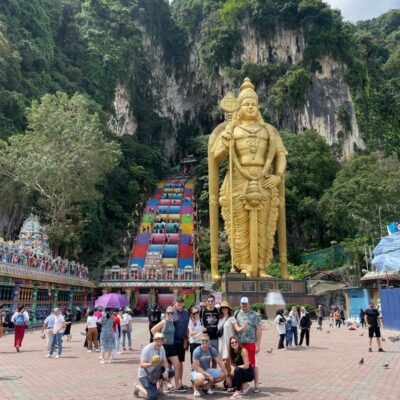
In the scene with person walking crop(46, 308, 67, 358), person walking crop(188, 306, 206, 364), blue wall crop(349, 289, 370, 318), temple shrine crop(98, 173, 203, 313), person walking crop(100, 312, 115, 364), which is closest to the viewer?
person walking crop(188, 306, 206, 364)

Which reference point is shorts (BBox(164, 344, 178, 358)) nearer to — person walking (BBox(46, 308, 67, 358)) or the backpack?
person walking (BBox(46, 308, 67, 358))

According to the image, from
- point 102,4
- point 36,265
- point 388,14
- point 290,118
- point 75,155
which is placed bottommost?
point 36,265

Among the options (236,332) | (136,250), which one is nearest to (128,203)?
(136,250)

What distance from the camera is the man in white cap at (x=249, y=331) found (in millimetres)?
5109

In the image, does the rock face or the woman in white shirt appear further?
the rock face

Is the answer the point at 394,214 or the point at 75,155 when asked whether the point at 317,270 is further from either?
the point at 75,155

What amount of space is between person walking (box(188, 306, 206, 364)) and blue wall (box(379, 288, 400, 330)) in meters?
8.50

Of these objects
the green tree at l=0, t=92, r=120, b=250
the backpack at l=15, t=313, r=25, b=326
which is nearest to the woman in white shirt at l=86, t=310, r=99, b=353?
the backpack at l=15, t=313, r=25, b=326

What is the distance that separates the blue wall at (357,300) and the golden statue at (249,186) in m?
2.49

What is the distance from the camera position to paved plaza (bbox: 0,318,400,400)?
4941 millimetres

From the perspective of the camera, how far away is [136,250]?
95.9 feet

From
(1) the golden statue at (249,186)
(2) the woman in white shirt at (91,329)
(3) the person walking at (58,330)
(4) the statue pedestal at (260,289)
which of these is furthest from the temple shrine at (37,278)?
(4) the statue pedestal at (260,289)

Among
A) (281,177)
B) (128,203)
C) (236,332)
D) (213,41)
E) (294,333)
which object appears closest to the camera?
(236,332)

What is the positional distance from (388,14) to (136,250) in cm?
4798
